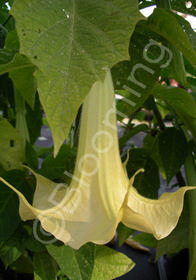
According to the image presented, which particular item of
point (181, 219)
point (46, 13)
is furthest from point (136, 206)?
point (181, 219)

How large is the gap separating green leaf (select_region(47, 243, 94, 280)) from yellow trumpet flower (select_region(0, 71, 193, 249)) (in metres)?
0.16

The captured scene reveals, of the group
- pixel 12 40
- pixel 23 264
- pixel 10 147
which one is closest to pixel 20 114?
pixel 10 147

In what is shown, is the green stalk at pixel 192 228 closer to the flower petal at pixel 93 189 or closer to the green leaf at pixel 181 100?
the green leaf at pixel 181 100

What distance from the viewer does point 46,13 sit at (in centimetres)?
18

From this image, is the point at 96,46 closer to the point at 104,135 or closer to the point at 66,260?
the point at 104,135

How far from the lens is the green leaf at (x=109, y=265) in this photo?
40 centimetres

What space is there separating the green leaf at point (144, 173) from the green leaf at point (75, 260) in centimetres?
13

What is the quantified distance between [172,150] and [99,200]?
27 centimetres

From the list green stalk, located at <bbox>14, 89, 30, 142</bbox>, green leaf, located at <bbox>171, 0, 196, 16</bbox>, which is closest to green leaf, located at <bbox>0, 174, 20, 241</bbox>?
green stalk, located at <bbox>14, 89, 30, 142</bbox>

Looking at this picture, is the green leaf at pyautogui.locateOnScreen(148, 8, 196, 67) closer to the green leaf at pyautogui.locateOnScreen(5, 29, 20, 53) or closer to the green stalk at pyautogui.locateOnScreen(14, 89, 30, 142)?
the green leaf at pyautogui.locateOnScreen(5, 29, 20, 53)

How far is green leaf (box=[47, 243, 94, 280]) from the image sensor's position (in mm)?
352

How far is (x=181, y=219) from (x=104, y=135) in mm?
324

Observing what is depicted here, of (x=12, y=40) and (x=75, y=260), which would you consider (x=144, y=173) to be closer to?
(x=75, y=260)

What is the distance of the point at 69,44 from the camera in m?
0.17
